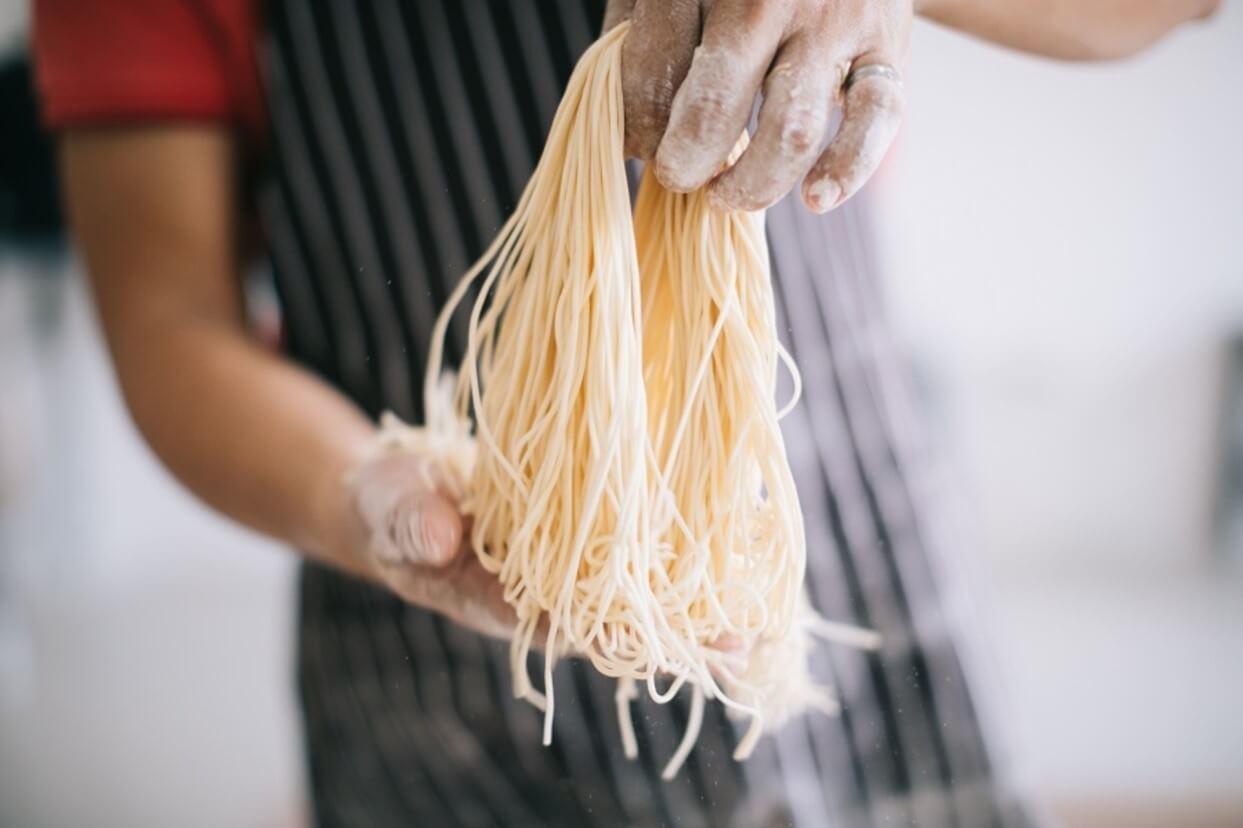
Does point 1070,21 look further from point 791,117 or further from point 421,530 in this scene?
point 421,530

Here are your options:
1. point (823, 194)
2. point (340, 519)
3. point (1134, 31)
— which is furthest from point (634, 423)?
point (1134, 31)

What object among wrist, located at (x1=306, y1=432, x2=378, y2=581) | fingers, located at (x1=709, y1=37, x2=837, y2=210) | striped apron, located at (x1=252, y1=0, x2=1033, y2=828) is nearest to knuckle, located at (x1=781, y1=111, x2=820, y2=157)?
fingers, located at (x1=709, y1=37, x2=837, y2=210)

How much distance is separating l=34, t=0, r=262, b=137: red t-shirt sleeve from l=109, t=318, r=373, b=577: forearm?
0.13m

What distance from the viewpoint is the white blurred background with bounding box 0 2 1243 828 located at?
538 millimetres

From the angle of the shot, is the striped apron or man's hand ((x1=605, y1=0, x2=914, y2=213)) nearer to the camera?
man's hand ((x1=605, y1=0, x2=914, y2=213))

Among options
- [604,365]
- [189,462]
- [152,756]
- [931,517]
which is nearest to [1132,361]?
[931,517]

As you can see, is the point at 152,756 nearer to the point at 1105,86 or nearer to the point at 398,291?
the point at 398,291

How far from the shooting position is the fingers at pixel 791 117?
26 cm

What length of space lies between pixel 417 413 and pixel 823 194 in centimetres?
30

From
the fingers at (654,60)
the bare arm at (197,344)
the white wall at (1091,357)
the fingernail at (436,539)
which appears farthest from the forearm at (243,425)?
the white wall at (1091,357)

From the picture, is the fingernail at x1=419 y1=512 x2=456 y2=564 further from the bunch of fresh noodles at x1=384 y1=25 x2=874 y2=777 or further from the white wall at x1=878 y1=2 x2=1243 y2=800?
the white wall at x1=878 y1=2 x2=1243 y2=800

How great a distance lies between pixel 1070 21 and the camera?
1.24 ft

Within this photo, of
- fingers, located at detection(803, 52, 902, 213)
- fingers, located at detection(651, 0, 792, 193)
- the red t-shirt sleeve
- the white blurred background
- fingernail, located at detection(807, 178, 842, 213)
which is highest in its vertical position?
the red t-shirt sleeve

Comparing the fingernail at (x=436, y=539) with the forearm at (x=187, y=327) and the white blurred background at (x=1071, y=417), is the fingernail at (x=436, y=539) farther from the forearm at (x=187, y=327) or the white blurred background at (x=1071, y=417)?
the white blurred background at (x=1071, y=417)
